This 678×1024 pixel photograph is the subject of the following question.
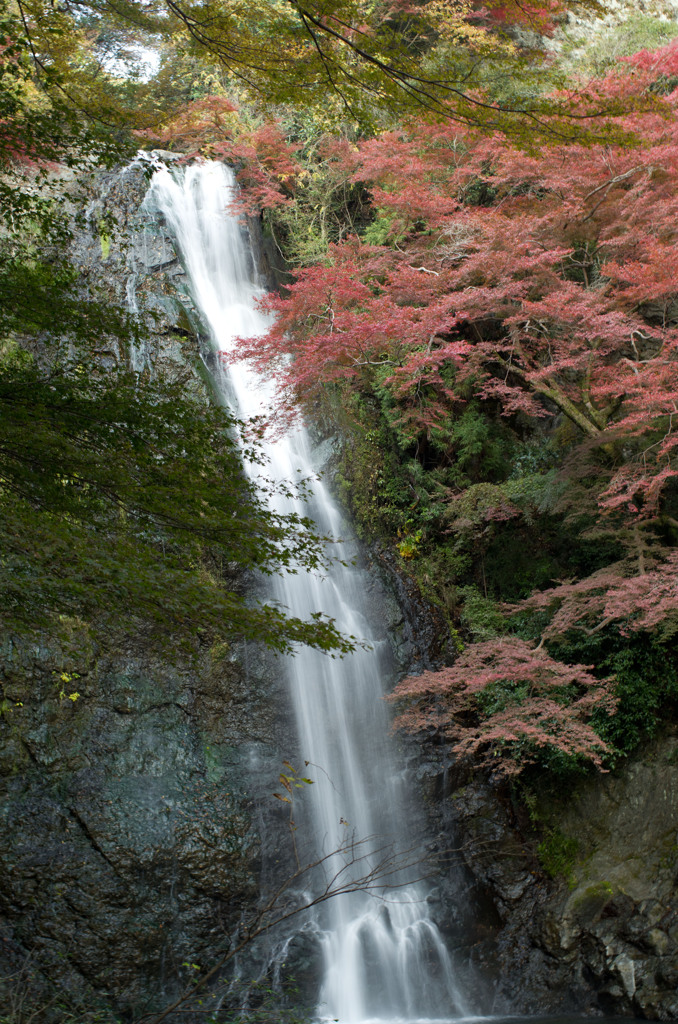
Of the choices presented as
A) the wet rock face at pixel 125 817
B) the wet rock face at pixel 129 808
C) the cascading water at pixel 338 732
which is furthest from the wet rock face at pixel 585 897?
the wet rock face at pixel 125 817

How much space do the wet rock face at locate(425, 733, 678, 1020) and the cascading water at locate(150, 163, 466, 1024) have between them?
0.63 m

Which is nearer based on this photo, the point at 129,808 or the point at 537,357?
the point at 129,808

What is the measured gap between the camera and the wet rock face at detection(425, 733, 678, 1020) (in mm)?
6359

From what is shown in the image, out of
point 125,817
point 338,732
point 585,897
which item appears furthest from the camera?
point 338,732

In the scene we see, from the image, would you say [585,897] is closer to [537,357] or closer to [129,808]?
[129,808]

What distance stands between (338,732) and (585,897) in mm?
3494

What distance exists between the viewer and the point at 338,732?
9.10 meters

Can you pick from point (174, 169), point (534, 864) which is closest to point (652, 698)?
point (534, 864)

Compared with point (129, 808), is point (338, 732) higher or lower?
higher

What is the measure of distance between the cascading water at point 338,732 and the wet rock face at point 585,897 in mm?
626

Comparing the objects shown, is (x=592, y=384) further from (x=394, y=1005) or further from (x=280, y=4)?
(x=280, y=4)

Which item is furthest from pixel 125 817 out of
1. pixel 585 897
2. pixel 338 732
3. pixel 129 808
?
pixel 585 897

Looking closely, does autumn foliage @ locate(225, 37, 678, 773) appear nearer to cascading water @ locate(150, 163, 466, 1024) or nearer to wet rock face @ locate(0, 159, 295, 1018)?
cascading water @ locate(150, 163, 466, 1024)

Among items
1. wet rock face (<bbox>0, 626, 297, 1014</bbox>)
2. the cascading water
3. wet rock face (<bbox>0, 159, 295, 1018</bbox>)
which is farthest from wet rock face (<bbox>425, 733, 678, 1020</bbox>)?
wet rock face (<bbox>0, 626, 297, 1014</bbox>)
